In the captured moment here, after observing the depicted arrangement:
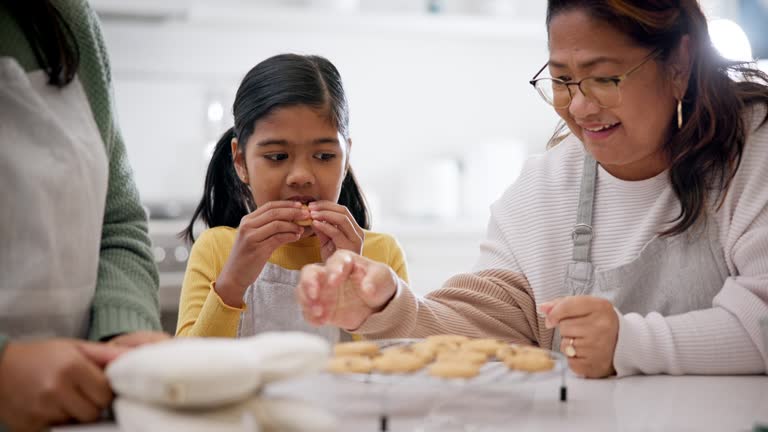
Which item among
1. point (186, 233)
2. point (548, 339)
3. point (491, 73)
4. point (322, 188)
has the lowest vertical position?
point (548, 339)

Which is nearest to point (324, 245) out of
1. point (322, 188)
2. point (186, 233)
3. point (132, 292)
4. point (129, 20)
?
point (322, 188)

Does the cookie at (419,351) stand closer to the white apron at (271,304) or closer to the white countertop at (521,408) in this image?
the white countertop at (521,408)

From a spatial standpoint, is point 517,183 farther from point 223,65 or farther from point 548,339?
point 223,65

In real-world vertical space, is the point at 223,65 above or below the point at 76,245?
above

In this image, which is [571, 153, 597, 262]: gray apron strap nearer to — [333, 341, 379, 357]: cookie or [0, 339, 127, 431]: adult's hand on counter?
[333, 341, 379, 357]: cookie

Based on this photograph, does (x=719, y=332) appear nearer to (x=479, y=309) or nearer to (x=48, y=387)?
(x=479, y=309)

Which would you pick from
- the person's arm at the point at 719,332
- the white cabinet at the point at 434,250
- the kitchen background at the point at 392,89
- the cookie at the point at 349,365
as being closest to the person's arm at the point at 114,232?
the cookie at the point at 349,365

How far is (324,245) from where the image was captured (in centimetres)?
168

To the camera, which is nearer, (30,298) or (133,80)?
(30,298)

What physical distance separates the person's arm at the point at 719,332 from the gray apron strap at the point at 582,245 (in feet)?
0.74

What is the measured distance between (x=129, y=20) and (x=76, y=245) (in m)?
3.04

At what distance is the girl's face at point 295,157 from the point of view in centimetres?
165

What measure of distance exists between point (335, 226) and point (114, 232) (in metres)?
0.55

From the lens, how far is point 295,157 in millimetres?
1651
